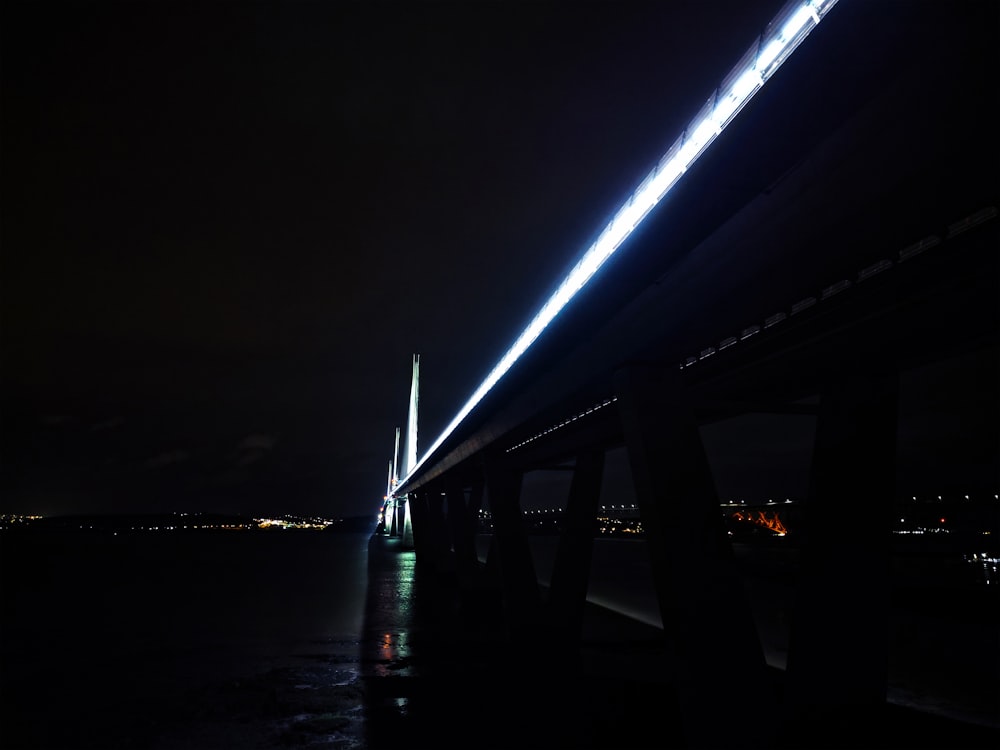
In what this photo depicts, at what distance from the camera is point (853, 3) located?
4.94 m

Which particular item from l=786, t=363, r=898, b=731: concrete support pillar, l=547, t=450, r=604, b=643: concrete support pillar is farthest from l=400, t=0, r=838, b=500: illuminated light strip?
l=547, t=450, r=604, b=643: concrete support pillar

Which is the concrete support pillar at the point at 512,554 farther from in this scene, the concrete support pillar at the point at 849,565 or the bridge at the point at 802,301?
the concrete support pillar at the point at 849,565

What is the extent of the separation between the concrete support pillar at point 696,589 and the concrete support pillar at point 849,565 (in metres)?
1.67

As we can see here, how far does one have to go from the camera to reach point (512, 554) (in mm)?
24781

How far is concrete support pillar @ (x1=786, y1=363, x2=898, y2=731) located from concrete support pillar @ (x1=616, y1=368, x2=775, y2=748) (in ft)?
5.46

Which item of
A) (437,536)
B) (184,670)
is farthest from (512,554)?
(437,536)

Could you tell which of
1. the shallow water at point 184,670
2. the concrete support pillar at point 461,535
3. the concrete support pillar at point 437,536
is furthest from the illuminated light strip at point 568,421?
the concrete support pillar at point 437,536

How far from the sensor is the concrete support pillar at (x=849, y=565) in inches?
440

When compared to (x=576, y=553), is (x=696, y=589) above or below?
below

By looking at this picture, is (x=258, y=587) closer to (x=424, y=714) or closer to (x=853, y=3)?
(x=424, y=714)

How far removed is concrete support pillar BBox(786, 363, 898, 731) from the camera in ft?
36.7

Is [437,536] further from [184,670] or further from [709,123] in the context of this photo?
[709,123]

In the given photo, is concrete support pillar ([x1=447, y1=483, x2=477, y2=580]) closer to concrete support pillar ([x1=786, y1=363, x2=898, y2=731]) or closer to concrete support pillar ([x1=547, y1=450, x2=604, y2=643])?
concrete support pillar ([x1=547, y1=450, x2=604, y2=643])

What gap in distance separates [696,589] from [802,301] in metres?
4.34
